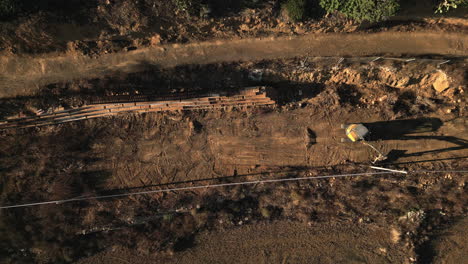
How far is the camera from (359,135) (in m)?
15.5

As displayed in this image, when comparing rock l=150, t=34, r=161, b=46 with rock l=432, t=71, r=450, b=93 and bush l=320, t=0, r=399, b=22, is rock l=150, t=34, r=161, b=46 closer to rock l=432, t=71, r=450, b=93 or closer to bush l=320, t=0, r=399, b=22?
bush l=320, t=0, r=399, b=22

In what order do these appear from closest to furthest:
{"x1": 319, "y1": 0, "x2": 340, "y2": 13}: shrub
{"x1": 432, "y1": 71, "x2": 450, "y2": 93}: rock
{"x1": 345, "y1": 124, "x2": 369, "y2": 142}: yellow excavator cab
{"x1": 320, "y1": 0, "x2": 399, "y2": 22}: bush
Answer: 1. {"x1": 320, "y1": 0, "x2": 399, "y2": 22}: bush
2. {"x1": 319, "y1": 0, "x2": 340, "y2": 13}: shrub
3. {"x1": 345, "y1": 124, "x2": 369, "y2": 142}: yellow excavator cab
4. {"x1": 432, "y1": 71, "x2": 450, "y2": 93}: rock

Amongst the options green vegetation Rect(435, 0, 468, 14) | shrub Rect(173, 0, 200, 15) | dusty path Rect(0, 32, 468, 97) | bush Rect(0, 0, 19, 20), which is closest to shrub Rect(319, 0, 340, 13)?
dusty path Rect(0, 32, 468, 97)

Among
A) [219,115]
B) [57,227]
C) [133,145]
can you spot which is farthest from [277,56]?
[57,227]

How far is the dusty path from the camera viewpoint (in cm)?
1425

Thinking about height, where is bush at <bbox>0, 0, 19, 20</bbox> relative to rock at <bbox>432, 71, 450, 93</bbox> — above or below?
above

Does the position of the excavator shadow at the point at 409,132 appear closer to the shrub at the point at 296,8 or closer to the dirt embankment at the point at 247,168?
the dirt embankment at the point at 247,168

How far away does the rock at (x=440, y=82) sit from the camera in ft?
52.9

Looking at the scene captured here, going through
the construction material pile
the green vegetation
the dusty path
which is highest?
the green vegetation

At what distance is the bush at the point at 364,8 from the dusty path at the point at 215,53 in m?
1.71

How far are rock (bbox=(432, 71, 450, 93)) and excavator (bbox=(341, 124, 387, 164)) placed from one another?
206 inches

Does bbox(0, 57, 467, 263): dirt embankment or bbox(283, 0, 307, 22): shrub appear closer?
bbox(283, 0, 307, 22): shrub

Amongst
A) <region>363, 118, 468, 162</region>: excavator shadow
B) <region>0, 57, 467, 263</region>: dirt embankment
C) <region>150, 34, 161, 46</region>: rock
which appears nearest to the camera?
<region>150, 34, 161, 46</region>: rock

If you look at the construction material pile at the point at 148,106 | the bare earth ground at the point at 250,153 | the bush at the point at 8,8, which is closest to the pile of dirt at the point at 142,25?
the bare earth ground at the point at 250,153
